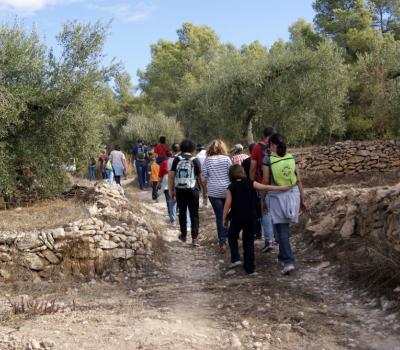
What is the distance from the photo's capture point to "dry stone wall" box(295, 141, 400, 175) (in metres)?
16.5

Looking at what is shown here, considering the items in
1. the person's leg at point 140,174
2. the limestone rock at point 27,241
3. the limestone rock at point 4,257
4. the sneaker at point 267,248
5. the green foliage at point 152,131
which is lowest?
the sneaker at point 267,248

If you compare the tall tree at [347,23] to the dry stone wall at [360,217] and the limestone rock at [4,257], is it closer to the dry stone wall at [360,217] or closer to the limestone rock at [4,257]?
the dry stone wall at [360,217]

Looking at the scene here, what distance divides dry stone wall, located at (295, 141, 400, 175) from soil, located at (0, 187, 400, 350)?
9940mm

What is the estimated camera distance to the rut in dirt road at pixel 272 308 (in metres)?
4.23

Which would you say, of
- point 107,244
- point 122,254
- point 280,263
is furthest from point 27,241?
point 280,263

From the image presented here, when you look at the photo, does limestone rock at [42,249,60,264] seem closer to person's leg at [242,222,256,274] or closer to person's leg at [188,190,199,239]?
person's leg at [188,190,199,239]

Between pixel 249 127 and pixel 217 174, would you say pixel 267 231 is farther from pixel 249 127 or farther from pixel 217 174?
pixel 249 127

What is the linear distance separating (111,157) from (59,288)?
943 centimetres

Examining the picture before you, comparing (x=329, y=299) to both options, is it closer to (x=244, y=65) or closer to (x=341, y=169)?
(x=341, y=169)

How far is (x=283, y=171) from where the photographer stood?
6098mm

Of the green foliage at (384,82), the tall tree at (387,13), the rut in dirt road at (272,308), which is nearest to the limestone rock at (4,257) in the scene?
the rut in dirt road at (272,308)

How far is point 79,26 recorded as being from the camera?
10.9 meters

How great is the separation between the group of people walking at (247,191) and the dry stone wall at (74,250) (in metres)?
1.13

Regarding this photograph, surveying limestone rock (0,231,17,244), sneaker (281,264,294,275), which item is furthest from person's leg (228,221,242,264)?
limestone rock (0,231,17,244)
